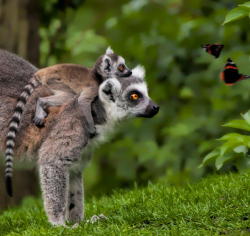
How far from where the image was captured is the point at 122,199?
7.67 m

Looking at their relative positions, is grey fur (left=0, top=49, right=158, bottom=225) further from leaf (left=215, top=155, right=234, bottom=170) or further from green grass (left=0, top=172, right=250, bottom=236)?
leaf (left=215, top=155, right=234, bottom=170)

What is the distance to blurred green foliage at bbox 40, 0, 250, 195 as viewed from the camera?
10.1 meters

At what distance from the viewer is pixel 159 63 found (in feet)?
35.5

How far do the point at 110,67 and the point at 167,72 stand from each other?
12.6ft

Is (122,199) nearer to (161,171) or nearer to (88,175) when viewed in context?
(161,171)

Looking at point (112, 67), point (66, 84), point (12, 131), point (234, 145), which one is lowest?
point (234, 145)

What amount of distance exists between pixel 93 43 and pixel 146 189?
321 centimetres

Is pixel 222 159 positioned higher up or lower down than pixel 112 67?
lower down

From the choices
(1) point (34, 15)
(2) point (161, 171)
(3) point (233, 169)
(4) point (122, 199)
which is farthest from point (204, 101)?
(4) point (122, 199)

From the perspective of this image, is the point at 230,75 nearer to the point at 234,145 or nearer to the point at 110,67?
the point at 234,145

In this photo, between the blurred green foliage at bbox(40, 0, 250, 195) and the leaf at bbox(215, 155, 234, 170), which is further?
the blurred green foliage at bbox(40, 0, 250, 195)

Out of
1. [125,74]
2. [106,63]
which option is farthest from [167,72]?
[106,63]

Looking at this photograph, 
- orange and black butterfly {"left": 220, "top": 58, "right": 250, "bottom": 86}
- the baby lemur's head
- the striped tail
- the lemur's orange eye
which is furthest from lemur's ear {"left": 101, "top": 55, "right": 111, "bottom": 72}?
orange and black butterfly {"left": 220, "top": 58, "right": 250, "bottom": 86}

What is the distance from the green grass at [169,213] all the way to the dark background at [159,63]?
189 cm
